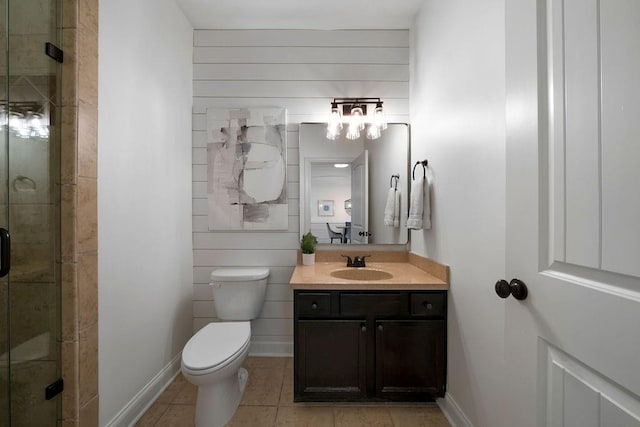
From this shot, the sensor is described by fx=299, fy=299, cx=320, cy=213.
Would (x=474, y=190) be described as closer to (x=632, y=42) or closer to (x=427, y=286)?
(x=427, y=286)

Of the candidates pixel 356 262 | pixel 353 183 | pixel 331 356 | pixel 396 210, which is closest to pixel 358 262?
pixel 356 262

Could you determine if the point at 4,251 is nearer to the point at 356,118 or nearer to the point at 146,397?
the point at 146,397

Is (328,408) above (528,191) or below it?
below

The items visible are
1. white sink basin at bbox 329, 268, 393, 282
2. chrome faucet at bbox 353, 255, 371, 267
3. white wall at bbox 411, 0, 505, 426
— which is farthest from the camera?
chrome faucet at bbox 353, 255, 371, 267

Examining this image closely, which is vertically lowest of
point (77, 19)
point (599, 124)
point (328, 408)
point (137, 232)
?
point (328, 408)

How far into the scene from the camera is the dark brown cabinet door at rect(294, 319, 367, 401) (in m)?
1.82

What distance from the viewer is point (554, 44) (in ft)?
2.47

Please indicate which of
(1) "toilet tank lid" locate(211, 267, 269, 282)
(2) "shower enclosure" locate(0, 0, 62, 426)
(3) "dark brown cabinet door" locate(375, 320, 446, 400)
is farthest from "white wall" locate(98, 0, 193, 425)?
(3) "dark brown cabinet door" locate(375, 320, 446, 400)

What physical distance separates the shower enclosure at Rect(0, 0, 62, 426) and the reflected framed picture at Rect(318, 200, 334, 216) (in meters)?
1.65

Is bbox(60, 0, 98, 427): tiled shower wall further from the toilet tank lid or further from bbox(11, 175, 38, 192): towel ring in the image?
the toilet tank lid

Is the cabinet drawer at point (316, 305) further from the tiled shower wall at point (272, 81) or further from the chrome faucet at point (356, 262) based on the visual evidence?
the tiled shower wall at point (272, 81)

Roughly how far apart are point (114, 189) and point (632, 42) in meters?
1.96

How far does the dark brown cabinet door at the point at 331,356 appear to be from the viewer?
1819 millimetres

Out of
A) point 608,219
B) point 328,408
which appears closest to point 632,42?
point 608,219
